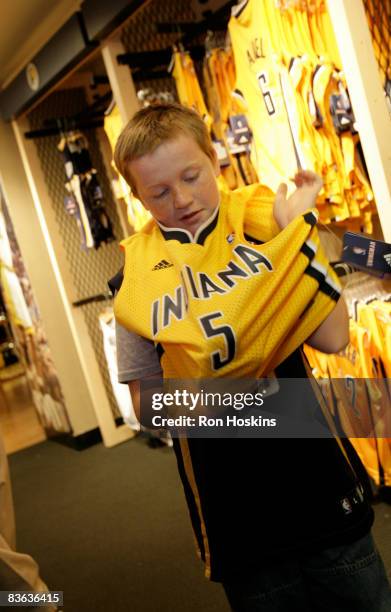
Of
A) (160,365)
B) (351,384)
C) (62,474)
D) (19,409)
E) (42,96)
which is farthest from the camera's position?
(19,409)

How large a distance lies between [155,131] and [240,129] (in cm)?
177

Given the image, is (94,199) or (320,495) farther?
(94,199)

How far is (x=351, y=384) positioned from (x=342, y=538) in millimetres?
1554

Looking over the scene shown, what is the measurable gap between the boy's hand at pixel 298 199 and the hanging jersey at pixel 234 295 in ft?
0.09

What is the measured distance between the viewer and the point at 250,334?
1.00 meters

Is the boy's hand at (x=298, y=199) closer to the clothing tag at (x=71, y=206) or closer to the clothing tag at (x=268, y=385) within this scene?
the clothing tag at (x=268, y=385)

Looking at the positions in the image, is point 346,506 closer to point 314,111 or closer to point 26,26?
point 314,111

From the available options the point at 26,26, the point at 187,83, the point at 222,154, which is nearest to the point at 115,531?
the point at 222,154

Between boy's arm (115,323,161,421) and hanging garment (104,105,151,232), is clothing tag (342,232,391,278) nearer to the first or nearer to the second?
boy's arm (115,323,161,421)

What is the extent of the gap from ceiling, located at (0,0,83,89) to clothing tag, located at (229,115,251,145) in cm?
135

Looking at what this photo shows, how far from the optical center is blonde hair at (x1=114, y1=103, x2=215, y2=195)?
3.49 ft

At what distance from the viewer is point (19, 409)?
25.1ft

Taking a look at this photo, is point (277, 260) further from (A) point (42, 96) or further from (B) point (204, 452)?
(A) point (42, 96)

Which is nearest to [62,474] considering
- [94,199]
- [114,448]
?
[114,448]
